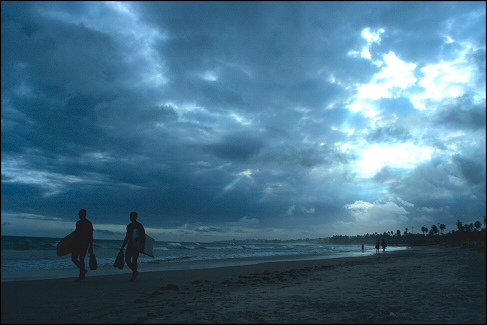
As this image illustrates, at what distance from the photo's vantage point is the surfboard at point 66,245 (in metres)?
10.1

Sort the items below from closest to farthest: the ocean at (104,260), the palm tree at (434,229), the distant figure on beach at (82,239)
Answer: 1. the distant figure on beach at (82,239)
2. the ocean at (104,260)
3. the palm tree at (434,229)

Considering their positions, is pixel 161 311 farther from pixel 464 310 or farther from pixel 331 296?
pixel 464 310

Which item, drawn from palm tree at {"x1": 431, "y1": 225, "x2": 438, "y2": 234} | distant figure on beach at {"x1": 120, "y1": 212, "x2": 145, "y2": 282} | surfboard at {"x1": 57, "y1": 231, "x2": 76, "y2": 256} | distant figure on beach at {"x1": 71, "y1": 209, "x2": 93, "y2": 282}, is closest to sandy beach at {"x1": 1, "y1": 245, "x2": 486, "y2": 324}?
distant figure on beach at {"x1": 71, "y1": 209, "x2": 93, "y2": 282}

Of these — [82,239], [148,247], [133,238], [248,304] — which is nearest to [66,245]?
[82,239]

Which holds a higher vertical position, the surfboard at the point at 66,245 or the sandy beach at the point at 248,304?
the surfboard at the point at 66,245

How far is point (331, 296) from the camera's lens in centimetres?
873

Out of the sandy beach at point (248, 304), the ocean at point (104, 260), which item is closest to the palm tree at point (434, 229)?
the ocean at point (104, 260)

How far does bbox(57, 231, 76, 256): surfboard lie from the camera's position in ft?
33.2

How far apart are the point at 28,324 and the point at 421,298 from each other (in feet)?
27.0

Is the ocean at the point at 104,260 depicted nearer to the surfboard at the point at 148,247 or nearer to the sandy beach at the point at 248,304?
the sandy beach at the point at 248,304

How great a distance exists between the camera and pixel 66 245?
10195 mm

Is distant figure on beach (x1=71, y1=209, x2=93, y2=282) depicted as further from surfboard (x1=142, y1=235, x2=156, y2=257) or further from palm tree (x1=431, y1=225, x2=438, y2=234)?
palm tree (x1=431, y1=225, x2=438, y2=234)

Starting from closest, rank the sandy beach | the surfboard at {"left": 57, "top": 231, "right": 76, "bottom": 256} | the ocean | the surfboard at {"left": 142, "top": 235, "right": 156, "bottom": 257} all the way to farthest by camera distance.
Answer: the sandy beach → the surfboard at {"left": 57, "top": 231, "right": 76, "bottom": 256} → the surfboard at {"left": 142, "top": 235, "right": 156, "bottom": 257} → the ocean

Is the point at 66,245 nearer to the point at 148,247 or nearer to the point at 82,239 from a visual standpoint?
the point at 82,239
